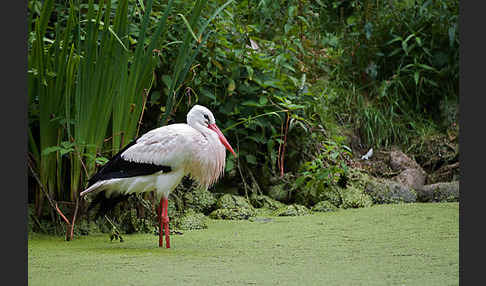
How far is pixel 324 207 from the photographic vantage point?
15.4 ft

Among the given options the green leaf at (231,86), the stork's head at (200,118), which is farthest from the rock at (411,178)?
the stork's head at (200,118)

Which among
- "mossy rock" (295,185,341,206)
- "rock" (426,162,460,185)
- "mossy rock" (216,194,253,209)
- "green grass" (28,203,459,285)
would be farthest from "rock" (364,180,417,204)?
"mossy rock" (216,194,253,209)

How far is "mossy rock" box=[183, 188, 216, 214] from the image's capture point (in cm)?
457

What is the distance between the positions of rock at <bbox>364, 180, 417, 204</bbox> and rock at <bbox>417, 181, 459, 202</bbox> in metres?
0.09

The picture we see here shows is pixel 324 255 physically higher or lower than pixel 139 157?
lower

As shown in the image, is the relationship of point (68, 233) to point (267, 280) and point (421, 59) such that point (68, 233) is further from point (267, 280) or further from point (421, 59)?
point (421, 59)

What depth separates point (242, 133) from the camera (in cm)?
498

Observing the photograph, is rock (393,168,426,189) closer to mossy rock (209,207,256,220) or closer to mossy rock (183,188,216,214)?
mossy rock (209,207,256,220)

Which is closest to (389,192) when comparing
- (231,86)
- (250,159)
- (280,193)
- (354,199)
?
(354,199)

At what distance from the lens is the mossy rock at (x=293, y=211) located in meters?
4.51

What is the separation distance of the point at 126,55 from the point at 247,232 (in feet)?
4.40

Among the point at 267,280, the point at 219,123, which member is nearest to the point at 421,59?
the point at 219,123

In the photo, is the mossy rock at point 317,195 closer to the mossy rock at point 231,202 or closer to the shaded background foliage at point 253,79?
the shaded background foliage at point 253,79

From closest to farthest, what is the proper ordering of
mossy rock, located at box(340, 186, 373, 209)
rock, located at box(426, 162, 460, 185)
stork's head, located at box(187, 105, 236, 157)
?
stork's head, located at box(187, 105, 236, 157), mossy rock, located at box(340, 186, 373, 209), rock, located at box(426, 162, 460, 185)
